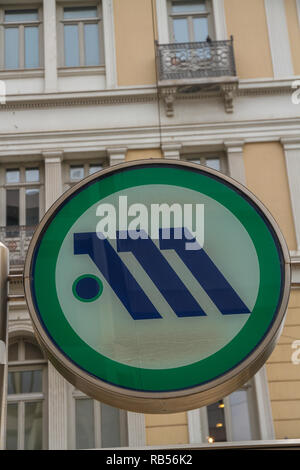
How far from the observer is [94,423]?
686cm

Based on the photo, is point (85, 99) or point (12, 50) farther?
point (85, 99)

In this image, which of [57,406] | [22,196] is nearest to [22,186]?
[22,196]

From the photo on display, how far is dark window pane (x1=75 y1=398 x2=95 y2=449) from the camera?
6832 mm

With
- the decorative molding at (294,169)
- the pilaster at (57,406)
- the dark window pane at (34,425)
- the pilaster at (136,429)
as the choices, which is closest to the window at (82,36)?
the decorative molding at (294,169)

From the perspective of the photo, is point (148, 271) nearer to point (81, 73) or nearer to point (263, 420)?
point (81, 73)

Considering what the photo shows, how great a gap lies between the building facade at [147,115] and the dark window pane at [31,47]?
0.06 ft

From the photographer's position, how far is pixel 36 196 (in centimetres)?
740

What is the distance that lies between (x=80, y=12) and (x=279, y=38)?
1.82 meters

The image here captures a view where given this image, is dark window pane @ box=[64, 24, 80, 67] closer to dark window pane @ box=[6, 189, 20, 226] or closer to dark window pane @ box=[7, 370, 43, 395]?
dark window pane @ box=[6, 189, 20, 226]

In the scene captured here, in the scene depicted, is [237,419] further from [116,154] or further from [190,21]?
[190,21]

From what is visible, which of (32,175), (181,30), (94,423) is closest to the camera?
(181,30)

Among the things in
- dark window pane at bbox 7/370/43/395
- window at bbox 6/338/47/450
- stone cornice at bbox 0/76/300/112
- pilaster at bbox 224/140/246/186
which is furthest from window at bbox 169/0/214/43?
dark window pane at bbox 7/370/43/395

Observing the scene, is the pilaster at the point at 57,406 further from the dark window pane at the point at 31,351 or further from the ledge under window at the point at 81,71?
the ledge under window at the point at 81,71

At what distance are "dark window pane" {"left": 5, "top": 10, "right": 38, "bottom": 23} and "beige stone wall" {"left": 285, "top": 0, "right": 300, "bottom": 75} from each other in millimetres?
2154
